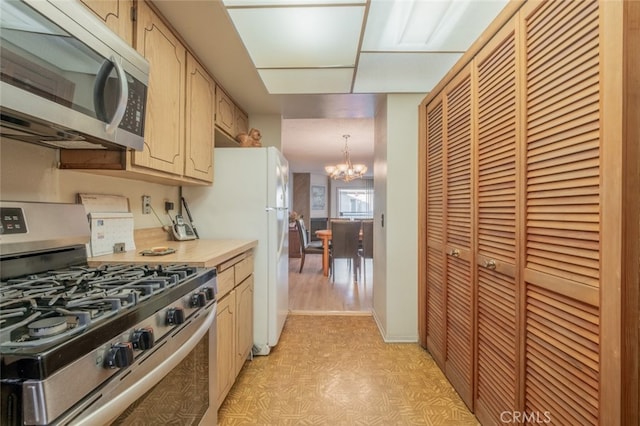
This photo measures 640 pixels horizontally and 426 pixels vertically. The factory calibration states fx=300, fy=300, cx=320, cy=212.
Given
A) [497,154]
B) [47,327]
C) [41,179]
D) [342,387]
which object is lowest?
[342,387]

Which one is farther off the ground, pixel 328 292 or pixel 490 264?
pixel 490 264

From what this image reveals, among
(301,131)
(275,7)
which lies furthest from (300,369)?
(301,131)

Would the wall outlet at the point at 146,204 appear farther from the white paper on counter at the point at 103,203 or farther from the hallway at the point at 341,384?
the hallway at the point at 341,384

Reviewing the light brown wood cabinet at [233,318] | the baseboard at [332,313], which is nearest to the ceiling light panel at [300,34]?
the light brown wood cabinet at [233,318]

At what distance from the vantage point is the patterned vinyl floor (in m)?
1.60

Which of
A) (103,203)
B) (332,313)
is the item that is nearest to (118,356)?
(103,203)

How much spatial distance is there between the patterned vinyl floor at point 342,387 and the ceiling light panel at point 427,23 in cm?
214

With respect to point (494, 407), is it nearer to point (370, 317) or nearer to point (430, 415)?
point (430, 415)

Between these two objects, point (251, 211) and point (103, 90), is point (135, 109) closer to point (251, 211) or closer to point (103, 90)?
point (103, 90)

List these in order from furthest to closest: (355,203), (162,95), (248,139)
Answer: (355,203) < (248,139) < (162,95)

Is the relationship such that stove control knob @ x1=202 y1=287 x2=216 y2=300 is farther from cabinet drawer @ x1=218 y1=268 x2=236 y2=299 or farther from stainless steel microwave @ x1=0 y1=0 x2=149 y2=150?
stainless steel microwave @ x1=0 y1=0 x2=149 y2=150

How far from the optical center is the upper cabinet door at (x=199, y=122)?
185 centimetres

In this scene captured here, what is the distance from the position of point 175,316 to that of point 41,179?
85cm

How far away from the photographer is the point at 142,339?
31.6 inches
